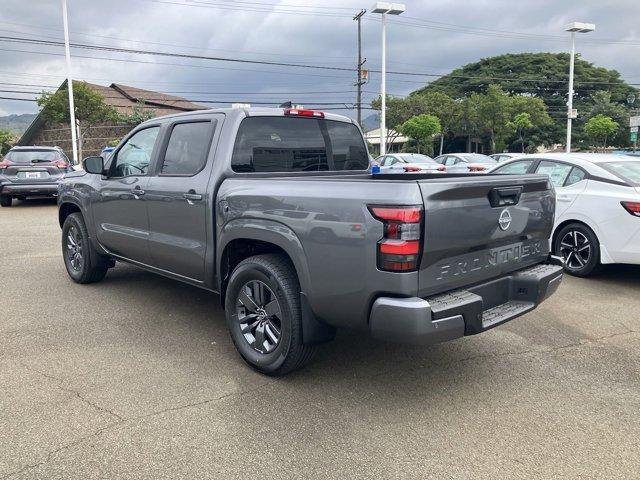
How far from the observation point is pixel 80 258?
20.7ft

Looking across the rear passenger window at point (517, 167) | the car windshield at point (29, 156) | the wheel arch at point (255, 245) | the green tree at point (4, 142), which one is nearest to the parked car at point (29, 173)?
the car windshield at point (29, 156)

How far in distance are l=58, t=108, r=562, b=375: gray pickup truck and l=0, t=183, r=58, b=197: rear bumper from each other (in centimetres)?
981

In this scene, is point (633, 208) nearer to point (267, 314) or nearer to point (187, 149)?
point (267, 314)

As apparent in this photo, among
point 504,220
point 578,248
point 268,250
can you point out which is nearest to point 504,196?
point 504,220

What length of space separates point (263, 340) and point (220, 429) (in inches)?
32.9

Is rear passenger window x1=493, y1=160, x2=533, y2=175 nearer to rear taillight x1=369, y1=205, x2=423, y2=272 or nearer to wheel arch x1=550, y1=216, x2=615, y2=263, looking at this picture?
wheel arch x1=550, y1=216, x2=615, y2=263

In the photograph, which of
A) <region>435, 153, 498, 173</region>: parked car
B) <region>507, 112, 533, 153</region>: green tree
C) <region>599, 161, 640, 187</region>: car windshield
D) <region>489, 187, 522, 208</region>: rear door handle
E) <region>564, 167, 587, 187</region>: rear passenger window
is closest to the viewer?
<region>489, 187, 522, 208</region>: rear door handle

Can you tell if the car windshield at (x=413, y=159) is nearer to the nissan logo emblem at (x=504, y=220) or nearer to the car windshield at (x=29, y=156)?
the car windshield at (x=29, y=156)

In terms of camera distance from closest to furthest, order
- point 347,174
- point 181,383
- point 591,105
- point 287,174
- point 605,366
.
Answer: point 181,383, point 605,366, point 287,174, point 347,174, point 591,105

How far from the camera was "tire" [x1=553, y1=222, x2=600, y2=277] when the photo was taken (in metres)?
6.46

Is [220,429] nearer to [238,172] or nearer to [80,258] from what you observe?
[238,172]

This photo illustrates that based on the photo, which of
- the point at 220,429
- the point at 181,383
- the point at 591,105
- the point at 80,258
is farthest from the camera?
the point at 591,105

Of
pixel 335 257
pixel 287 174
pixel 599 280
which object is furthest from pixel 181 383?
pixel 599 280

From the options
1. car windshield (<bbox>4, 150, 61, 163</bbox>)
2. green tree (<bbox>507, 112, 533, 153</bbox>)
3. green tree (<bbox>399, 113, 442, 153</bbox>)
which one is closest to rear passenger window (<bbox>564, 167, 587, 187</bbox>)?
car windshield (<bbox>4, 150, 61, 163</bbox>)
